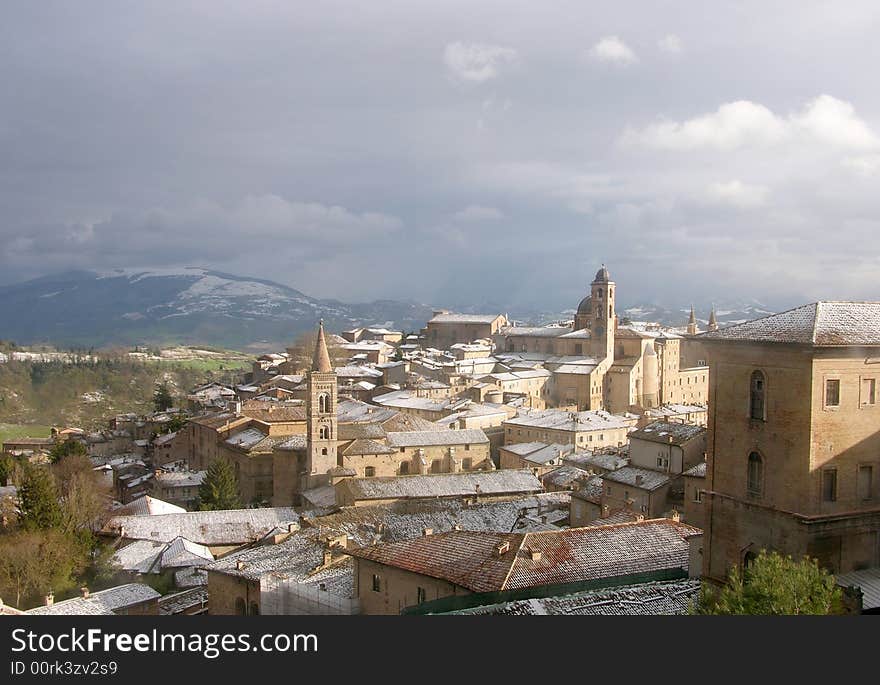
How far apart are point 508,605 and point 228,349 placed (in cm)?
13019

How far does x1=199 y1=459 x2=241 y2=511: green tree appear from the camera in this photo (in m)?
36.8

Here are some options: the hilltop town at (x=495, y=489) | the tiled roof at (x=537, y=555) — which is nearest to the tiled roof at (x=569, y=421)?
the hilltop town at (x=495, y=489)

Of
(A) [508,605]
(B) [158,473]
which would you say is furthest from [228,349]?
(A) [508,605]

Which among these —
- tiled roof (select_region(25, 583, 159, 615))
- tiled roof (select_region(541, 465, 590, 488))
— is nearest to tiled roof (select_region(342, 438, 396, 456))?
tiled roof (select_region(541, 465, 590, 488))

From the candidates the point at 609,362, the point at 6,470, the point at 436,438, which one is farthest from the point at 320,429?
the point at 609,362

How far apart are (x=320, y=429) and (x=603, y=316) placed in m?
39.5

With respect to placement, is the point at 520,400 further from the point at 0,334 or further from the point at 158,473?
the point at 0,334

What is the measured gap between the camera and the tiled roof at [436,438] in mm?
42125

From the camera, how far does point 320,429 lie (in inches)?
1521

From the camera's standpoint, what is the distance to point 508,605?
14.4 metres

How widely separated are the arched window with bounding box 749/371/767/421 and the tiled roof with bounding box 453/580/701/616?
352cm

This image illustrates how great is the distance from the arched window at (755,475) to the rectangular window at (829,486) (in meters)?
1.05

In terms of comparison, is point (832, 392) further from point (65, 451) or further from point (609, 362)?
point (609, 362)

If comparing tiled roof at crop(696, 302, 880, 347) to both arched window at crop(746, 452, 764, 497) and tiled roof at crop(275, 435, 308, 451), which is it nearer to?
Answer: arched window at crop(746, 452, 764, 497)
